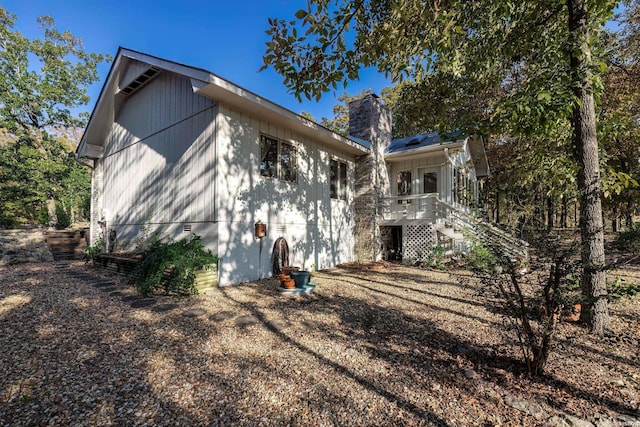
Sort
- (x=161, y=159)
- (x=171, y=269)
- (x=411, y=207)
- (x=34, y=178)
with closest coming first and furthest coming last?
(x=171, y=269), (x=161, y=159), (x=411, y=207), (x=34, y=178)

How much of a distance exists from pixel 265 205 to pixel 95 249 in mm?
6811

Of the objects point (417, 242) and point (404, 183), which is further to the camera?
point (404, 183)

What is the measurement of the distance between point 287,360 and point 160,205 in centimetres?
664

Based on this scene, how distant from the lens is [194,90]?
5.93m

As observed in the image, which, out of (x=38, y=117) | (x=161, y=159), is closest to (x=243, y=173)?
(x=161, y=159)

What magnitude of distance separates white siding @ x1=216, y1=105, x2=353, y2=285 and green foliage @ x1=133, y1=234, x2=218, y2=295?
543 millimetres

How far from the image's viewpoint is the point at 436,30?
3.08m

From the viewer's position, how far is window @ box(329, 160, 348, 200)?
973cm

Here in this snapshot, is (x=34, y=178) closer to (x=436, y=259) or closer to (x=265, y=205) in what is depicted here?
(x=265, y=205)

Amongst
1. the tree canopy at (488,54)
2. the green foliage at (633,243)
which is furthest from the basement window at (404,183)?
the tree canopy at (488,54)

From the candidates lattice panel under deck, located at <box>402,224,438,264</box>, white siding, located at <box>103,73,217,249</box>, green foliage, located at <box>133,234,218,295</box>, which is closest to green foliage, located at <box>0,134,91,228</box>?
white siding, located at <box>103,73,217,249</box>

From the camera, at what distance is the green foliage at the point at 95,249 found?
9664 mm

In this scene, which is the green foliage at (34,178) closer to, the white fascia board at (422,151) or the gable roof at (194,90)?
the gable roof at (194,90)

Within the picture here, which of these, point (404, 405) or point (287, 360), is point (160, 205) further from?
point (404, 405)
